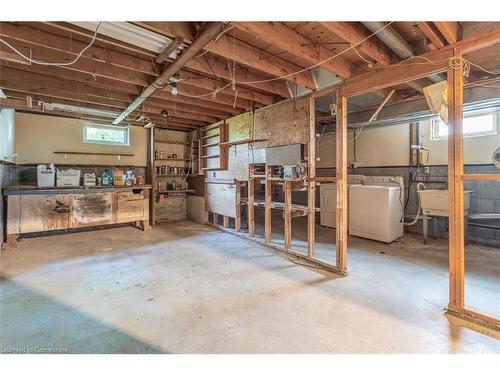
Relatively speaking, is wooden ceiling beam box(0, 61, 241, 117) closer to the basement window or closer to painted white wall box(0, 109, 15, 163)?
painted white wall box(0, 109, 15, 163)

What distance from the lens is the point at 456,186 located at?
6.62 ft

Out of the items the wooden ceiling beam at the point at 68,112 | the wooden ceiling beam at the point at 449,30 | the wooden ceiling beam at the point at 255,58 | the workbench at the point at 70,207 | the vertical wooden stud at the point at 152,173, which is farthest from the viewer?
the vertical wooden stud at the point at 152,173

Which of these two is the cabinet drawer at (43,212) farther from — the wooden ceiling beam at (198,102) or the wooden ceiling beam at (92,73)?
the wooden ceiling beam at (198,102)

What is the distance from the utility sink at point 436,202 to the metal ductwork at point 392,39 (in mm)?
2504

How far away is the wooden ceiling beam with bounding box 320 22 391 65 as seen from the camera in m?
1.94

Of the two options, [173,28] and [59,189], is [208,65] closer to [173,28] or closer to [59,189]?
[173,28]

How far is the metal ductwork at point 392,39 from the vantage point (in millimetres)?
1917

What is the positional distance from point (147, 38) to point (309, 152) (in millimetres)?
2275

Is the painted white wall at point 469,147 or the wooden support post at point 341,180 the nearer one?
the wooden support post at point 341,180

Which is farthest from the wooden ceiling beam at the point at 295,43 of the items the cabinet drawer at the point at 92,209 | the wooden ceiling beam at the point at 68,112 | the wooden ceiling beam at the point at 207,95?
the cabinet drawer at the point at 92,209

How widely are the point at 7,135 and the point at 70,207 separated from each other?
1486 millimetres

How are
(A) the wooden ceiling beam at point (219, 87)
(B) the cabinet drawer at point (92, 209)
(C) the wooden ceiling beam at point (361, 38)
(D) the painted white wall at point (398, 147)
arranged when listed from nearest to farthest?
(C) the wooden ceiling beam at point (361, 38) < (A) the wooden ceiling beam at point (219, 87) < (D) the painted white wall at point (398, 147) < (B) the cabinet drawer at point (92, 209)

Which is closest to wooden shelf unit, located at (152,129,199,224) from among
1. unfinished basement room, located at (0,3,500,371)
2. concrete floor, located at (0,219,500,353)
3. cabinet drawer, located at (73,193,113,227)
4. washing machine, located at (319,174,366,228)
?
unfinished basement room, located at (0,3,500,371)

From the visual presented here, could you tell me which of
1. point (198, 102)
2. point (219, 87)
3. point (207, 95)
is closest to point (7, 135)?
point (198, 102)
